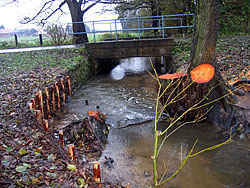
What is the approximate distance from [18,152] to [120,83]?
359 inches

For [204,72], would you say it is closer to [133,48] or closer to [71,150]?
[71,150]

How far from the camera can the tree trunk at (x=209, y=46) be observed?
6.76 meters

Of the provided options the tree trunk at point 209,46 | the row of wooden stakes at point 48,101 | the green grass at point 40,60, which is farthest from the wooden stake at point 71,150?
the green grass at point 40,60

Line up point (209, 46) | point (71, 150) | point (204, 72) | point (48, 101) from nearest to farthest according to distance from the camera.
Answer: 1. point (71, 150)
2. point (209, 46)
3. point (204, 72)
4. point (48, 101)

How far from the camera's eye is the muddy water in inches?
192

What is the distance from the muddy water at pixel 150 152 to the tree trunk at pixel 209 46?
0.63 meters

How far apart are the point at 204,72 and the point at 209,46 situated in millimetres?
745

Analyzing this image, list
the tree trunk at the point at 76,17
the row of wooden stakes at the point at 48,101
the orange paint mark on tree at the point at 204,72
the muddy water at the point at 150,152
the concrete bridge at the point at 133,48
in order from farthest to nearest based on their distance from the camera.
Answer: the tree trunk at the point at 76,17 < the concrete bridge at the point at 133,48 < the orange paint mark on tree at the point at 204,72 < the row of wooden stakes at the point at 48,101 < the muddy water at the point at 150,152

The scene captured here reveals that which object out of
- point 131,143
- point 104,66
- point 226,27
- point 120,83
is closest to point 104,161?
point 131,143

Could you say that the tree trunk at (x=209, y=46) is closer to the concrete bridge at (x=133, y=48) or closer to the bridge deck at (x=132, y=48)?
the concrete bridge at (x=133, y=48)

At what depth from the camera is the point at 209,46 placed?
691 cm

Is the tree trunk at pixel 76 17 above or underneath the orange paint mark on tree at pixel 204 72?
above

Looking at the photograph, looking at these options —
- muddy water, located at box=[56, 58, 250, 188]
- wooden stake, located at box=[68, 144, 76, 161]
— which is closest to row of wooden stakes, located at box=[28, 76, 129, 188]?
muddy water, located at box=[56, 58, 250, 188]

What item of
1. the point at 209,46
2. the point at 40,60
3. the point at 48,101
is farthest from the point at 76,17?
the point at 209,46
